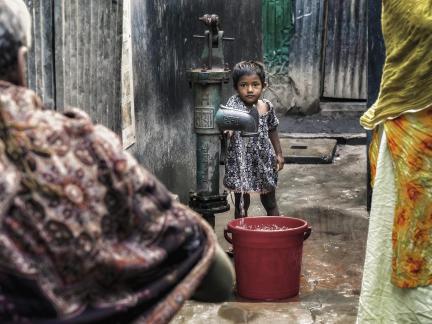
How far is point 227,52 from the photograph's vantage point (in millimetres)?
8883

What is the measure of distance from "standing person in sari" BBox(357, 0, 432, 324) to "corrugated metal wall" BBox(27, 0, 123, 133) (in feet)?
4.98

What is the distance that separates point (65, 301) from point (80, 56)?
122 inches

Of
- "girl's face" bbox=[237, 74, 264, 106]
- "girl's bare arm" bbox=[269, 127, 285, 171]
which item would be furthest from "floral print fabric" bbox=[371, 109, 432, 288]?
"girl's bare arm" bbox=[269, 127, 285, 171]

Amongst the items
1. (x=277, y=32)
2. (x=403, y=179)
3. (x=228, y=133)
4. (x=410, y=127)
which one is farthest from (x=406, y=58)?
(x=277, y=32)

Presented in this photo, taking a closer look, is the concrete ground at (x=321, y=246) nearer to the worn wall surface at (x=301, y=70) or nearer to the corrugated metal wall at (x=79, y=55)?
the corrugated metal wall at (x=79, y=55)

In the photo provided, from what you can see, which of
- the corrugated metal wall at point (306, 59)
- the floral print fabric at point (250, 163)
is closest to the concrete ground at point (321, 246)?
the floral print fabric at point (250, 163)

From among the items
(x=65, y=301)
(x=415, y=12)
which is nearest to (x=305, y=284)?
(x=415, y=12)

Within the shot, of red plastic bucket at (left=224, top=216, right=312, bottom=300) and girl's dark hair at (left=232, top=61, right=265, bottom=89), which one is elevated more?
girl's dark hair at (left=232, top=61, right=265, bottom=89)

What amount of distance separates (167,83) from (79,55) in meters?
2.45

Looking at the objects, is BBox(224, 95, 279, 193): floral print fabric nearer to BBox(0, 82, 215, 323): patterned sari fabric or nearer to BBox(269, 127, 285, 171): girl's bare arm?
BBox(269, 127, 285, 171): girl's bare arm

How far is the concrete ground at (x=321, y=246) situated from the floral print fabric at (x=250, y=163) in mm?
487

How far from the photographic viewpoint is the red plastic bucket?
5.24 m

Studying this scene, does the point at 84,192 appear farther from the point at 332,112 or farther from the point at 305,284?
the point at 332,112

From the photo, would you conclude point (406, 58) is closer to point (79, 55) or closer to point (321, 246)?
point (79, 55)
